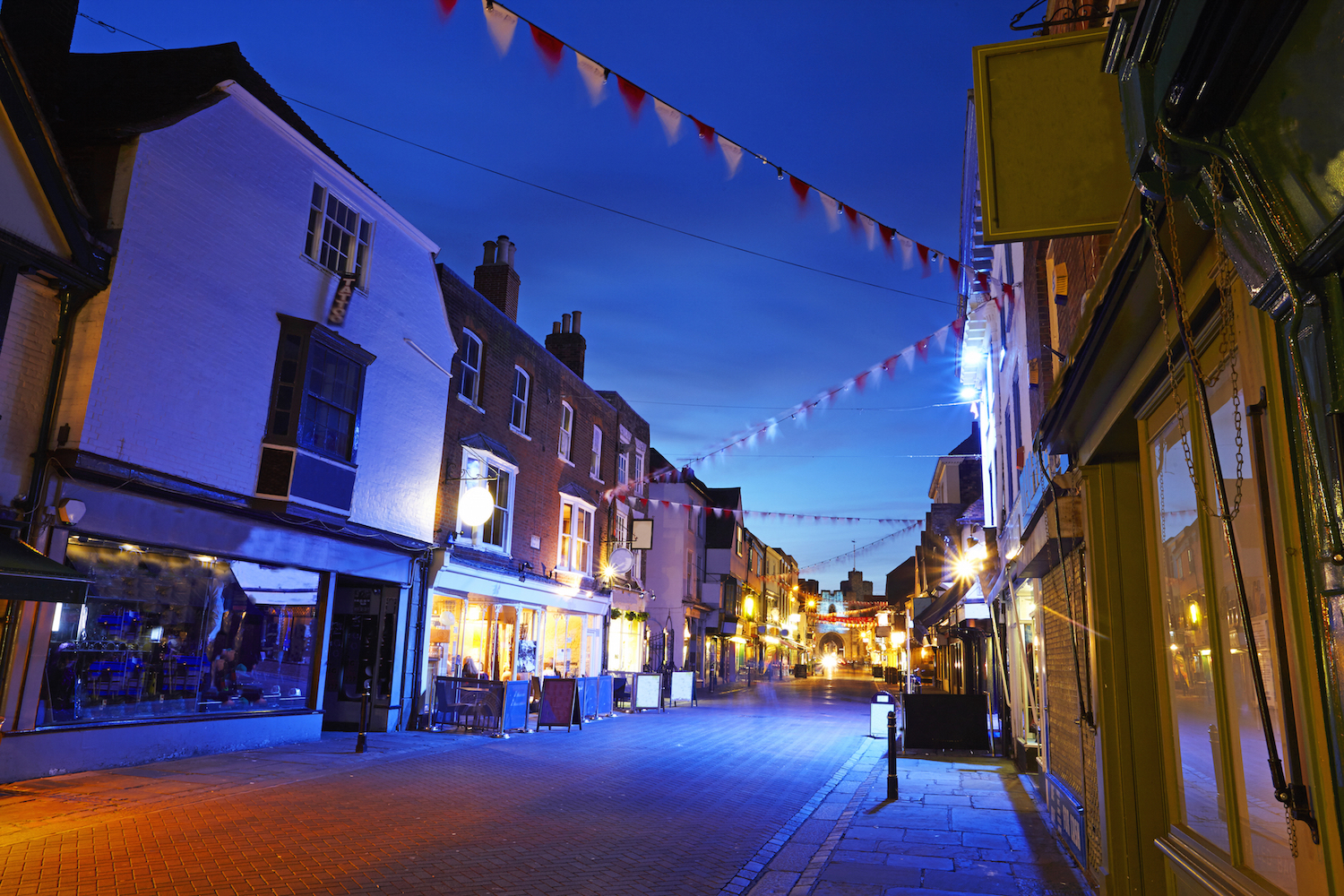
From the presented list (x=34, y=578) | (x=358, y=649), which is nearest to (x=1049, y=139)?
(x=34, y=578)

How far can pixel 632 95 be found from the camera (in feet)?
24.3

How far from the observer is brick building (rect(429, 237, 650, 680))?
18.8 meters

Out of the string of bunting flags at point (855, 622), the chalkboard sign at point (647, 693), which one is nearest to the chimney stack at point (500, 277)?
the chalkboard sign at point (647, 693)

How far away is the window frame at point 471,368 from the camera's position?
19.1m

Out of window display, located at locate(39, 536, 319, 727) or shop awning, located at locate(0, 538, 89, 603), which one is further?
window display, located at locate(39, 536, 319, 727)

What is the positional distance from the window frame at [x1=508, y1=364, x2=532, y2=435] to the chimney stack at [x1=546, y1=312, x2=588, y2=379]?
12.7ft

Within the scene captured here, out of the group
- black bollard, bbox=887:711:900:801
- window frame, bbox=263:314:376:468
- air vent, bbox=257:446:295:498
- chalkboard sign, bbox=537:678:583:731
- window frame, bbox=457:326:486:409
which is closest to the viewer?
black bollard, bbox=887:711:900:801

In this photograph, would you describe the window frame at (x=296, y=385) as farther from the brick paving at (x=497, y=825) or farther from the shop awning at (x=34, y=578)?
the brick paving at (x=497, y=825)

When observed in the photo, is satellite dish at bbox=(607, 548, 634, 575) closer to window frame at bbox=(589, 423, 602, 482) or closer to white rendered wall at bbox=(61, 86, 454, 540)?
window frame at bbox=(589, 423, 602, 482)

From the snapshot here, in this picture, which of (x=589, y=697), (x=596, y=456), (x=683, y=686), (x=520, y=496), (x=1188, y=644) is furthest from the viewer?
(x=683, y=686)

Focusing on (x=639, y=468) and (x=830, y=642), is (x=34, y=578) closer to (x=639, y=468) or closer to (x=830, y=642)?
(x=639, y=468)

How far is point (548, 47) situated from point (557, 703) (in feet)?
45.5

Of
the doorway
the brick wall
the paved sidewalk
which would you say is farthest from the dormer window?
the paved sidewalk

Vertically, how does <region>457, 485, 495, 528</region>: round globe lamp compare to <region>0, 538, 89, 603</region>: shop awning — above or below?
above
